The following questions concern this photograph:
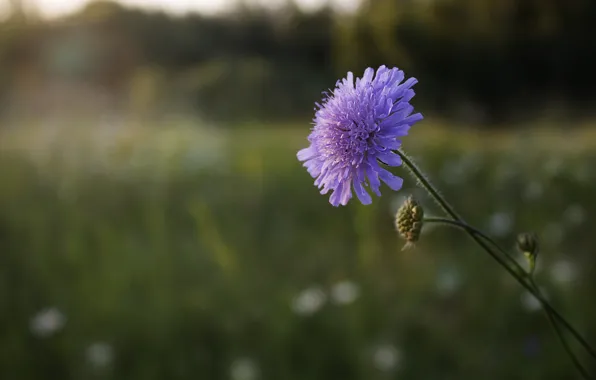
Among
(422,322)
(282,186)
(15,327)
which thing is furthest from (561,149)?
(15,327)

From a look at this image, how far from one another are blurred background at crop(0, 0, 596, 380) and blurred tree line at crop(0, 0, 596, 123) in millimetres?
22

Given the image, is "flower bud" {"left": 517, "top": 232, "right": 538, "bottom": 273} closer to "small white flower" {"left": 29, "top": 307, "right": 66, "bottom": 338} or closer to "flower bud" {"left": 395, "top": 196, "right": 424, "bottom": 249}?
"flower bud" {"left": 395, "top": 196, "right": 424, "bottom": 249}

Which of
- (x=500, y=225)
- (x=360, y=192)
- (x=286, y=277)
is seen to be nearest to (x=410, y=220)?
(x=360, y=192)

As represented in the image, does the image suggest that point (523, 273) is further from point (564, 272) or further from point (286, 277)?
point (286, 277)

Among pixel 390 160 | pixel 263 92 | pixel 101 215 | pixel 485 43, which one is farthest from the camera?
pixel 263 92

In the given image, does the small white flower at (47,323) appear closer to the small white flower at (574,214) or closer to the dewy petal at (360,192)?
the dewy petal at (360,192)

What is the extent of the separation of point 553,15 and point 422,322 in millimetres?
3327

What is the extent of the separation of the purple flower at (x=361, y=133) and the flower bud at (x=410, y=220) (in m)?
0.06

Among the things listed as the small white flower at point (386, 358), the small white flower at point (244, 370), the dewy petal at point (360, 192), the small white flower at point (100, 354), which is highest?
the dewy petal at point (360, 192)

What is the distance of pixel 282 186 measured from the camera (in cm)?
289

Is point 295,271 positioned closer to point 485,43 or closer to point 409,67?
point 409,67

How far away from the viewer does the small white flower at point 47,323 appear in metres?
1.72

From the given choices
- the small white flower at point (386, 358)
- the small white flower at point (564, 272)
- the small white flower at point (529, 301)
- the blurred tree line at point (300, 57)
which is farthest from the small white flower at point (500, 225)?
the blurred tree line at point (300, 57)

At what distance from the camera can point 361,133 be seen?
0.69m
